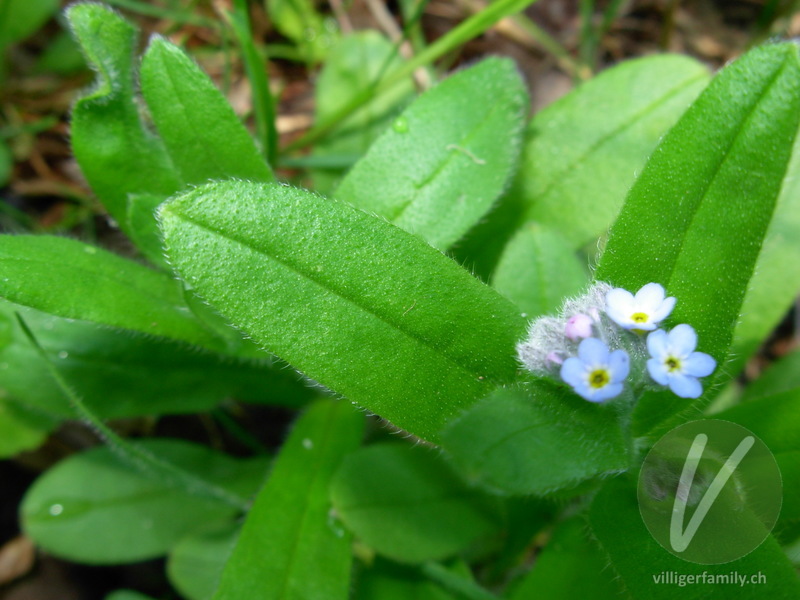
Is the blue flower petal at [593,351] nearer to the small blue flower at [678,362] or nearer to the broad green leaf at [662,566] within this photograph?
the small blue flower at [678,362]

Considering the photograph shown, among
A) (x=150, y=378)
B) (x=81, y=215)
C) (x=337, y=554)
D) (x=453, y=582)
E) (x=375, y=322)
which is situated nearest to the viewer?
(x=375, y=322)

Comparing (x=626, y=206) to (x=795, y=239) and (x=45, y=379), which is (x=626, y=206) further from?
(x=45, y=379)

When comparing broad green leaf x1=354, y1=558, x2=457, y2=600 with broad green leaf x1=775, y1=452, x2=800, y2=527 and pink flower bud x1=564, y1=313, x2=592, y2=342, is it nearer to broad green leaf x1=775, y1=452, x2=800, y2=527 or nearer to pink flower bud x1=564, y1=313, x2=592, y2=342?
broad green leaf x1=775, y1=452, x2=800, y2=527

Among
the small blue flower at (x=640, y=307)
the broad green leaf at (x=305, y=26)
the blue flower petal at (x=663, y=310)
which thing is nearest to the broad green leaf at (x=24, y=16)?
the broad green leaf at (x=305, y=26)

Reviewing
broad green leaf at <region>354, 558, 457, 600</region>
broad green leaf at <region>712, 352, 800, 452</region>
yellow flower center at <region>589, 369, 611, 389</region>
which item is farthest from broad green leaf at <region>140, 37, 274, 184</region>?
broad green leaf at <region>712, 352, 800, 452</region>

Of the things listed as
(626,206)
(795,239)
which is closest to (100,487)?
(626,206)

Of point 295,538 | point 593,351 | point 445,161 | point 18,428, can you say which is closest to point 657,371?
point 593,351
